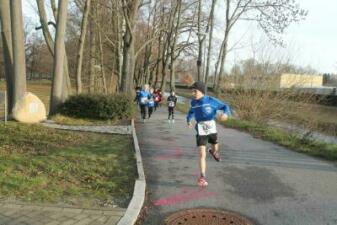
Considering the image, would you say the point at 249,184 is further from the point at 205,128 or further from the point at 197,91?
the point at 197,91

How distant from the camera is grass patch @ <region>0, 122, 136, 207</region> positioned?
6605 millimetres

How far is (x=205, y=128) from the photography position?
7.72m

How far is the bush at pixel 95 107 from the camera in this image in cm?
1834

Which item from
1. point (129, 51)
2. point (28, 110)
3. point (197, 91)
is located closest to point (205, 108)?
point (197, 91)

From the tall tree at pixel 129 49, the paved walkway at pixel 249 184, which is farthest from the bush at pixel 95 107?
the paved walkway at pixel 249 184

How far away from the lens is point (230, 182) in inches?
305

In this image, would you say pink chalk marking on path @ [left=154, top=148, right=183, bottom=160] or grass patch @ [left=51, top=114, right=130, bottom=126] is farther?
grass patch @ [left=51, top=114, right=130, bottom=126]

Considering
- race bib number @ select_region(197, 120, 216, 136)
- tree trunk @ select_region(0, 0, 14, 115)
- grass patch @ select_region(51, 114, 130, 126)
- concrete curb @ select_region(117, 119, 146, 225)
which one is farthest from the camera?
grass patch @ select_region(51, 114, 130, 126)

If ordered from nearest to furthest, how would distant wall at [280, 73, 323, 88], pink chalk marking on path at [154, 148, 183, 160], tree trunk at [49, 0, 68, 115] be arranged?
1. pink chalk marking on path at [154, 148, 183, 160]
2. tree trunk at [49, 0, 68, 115]
3. distant wall at [280, 73, 323, 88]

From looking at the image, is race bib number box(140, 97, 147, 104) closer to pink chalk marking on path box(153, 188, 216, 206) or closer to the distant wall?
the distant wall

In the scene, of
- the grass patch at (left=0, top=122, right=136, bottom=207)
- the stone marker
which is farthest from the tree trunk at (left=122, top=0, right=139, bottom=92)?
the grass patch at (left=0, top=122, right=136, bottom=207)

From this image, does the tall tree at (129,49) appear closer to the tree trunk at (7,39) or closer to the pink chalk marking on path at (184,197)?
the tree trunk at (7,39)

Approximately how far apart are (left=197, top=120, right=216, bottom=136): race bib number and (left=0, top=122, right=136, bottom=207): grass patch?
1389mm

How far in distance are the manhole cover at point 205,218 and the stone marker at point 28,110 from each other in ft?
35.2
